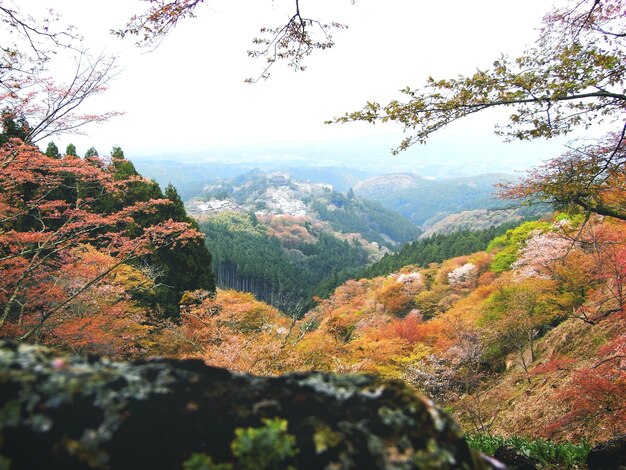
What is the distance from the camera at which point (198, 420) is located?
1.35 metres

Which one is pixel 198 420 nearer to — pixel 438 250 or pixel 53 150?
pixel 53 150

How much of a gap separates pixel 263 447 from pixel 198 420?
263 mm

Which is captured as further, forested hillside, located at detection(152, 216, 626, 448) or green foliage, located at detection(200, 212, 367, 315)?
green foliage, located at detection(200, 212, 367, 315)

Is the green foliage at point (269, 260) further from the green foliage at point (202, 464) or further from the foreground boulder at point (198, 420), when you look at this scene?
the green foliage at point (202, 464)

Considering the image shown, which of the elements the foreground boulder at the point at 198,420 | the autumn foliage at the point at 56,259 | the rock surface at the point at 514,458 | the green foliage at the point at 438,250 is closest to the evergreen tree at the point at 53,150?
the autumn foliage at the point at 56,259

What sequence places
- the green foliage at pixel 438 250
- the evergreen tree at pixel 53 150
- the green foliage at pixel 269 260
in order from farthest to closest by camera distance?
the green foliage at pixel 269 260 < the green foliage at pixel 438 250 < the evergreen tree at pixel 53 150

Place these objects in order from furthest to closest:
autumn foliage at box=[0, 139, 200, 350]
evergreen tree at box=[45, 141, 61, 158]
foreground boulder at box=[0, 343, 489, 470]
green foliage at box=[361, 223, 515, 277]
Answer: green foliage at box=[361, 223, 515, 277], evergreen tree at box=[45, 141, 61, 158], autumn foliage at box=[0, 139, 200, 350], foreground boulder at box=[0, 343, 489, 470]

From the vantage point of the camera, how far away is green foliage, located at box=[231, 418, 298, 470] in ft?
4.17

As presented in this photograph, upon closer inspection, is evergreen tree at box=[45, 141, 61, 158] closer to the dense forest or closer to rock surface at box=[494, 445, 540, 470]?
the dense forest

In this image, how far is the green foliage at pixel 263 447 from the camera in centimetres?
127

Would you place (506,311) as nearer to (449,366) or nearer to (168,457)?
(449,366)

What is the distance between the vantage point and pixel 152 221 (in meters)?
Answer: 24.6

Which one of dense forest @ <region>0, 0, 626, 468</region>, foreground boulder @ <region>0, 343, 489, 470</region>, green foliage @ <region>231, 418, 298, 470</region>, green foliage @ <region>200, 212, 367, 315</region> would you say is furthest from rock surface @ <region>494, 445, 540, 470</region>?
green foliage @ <region>200, 212, 367, 315</region>

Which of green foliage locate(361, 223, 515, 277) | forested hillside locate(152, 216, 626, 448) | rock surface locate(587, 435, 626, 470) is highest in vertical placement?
rock surface locate(587, 435, 626, 470)
